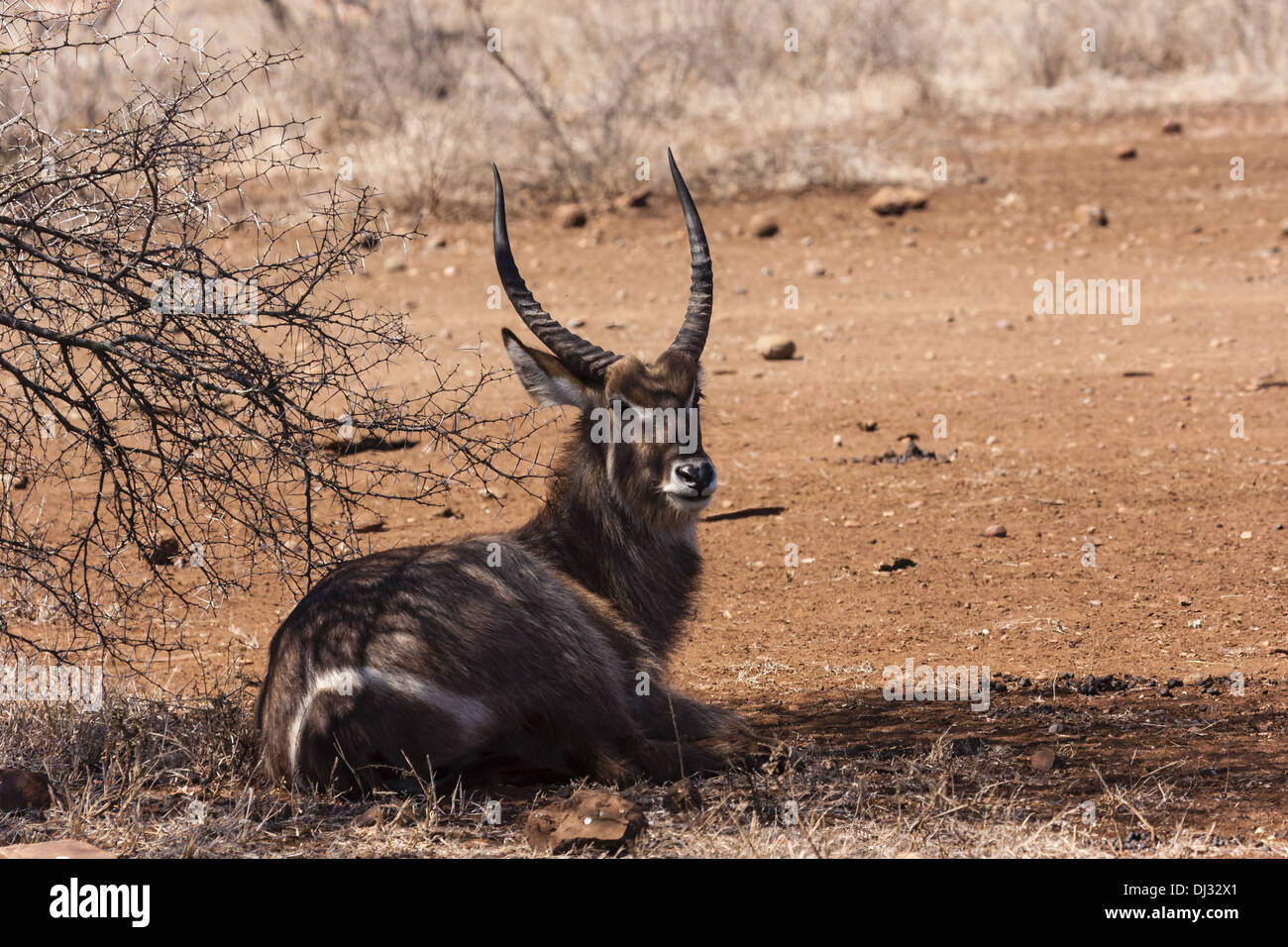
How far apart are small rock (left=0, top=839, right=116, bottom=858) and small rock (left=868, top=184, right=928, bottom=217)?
1285cm

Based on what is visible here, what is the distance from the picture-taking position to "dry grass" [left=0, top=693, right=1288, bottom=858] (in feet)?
14.2

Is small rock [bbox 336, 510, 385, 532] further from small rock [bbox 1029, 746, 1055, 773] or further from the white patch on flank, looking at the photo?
small rock [bbox 1029, 746, 1055, 773]

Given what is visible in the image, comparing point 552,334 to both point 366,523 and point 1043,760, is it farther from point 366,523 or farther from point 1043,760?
point 366,523

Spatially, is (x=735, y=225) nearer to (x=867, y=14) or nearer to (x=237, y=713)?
→ (x=867, y=14)

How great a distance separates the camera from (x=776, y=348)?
39.5ft

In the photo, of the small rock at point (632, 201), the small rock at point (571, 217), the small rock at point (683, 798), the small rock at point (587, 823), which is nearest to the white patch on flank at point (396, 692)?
the small rock at point (587, 823)

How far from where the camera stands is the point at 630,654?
5480 millimetres

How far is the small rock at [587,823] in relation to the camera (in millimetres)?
4207

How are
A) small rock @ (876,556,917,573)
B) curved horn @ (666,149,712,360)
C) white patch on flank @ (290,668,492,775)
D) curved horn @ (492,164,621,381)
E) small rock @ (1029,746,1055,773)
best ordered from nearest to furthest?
white patch on flank @ (290,668,492,775)
small rock @ (1029,746,1055,773)
curved horn @ (492,164,621,381)
curved horn @ (666,149,712,360)
small rock @ (876,556,917,573)

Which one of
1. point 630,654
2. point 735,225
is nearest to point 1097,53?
point 735,225

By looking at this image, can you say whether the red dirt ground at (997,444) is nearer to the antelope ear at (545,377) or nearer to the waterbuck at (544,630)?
the waterbuck at (544,630)

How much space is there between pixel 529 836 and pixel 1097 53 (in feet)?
64.4

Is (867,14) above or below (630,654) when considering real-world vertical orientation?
above

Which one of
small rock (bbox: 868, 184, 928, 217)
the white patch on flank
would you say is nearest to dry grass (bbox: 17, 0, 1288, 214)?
small rock (bbox: 868, 184, 928, 217)
